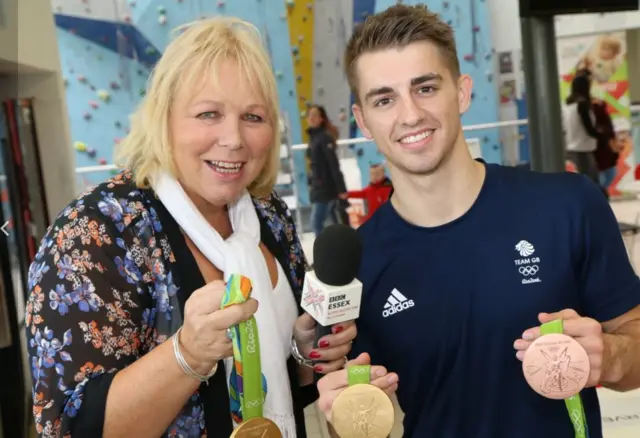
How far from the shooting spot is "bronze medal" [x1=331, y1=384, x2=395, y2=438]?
100 centimetres

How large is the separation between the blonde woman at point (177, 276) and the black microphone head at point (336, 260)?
0.41ft

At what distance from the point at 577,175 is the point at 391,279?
0.47m

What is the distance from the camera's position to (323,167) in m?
4.43

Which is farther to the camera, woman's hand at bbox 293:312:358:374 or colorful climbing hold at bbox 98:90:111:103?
colorful climbing hold at bbox 98:90:111:103

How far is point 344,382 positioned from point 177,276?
44cm

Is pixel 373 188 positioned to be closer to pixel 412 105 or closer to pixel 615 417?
pixel 615 417

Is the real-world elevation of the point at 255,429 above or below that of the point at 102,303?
below

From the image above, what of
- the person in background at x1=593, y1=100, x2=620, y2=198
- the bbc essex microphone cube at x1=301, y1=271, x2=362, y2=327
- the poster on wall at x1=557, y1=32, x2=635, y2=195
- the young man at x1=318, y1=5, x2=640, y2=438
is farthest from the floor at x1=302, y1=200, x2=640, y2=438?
the poster on wall at x1=557, y1=32, x2=635, y2=195

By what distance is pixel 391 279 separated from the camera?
1323 mm

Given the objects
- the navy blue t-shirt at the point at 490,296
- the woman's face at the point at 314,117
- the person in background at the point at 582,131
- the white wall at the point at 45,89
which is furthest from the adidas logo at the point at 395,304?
the person in background at the point at 582,131

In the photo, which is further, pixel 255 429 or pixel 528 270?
pixel 528 270

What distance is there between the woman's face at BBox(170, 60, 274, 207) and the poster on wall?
465 cm

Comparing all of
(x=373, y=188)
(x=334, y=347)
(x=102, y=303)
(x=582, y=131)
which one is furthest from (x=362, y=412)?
(x=582, y=131)

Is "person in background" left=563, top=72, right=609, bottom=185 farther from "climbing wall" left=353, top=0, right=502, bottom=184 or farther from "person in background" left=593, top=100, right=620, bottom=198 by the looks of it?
"climbing wall" left=353, top=0, right=502, bottom=184
